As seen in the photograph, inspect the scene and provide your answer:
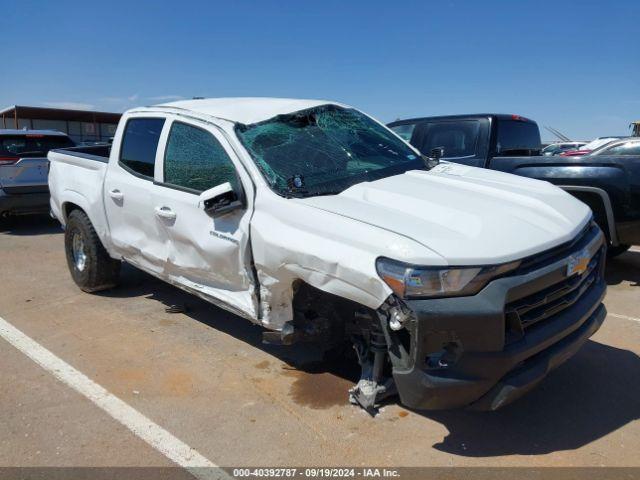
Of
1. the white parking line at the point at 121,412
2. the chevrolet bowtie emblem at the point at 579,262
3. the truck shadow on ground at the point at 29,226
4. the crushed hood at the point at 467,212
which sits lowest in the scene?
the truck shadow on ground at the point at 29,226

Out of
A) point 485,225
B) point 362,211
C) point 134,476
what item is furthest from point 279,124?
point 134,476

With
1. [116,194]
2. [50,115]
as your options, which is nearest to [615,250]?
[116,194]

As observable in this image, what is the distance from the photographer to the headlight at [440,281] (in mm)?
2529

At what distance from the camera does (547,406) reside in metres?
3.32

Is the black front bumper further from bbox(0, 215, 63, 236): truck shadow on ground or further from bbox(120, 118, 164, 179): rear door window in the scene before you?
bbox(0, 215, 63, 236): truck shadow on ground

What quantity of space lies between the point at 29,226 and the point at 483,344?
9.71 meters

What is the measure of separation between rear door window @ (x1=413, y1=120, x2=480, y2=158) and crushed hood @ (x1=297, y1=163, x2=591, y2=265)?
8.96 ft

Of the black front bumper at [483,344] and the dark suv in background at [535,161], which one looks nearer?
the black front bumper at [483,344]

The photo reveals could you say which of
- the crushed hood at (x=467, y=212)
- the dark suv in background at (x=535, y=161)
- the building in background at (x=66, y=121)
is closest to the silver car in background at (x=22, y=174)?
the dark suv in background at (x=535, y=161)

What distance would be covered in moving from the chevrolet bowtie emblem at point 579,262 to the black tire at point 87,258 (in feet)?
14.0

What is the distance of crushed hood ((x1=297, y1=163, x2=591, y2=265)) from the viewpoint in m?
2.63

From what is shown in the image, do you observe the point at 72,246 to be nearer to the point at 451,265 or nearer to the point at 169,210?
the point at 169,210

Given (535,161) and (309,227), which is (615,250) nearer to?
(535,161)

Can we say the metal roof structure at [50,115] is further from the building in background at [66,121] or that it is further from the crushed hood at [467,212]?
the crushed hood at [467,212]
